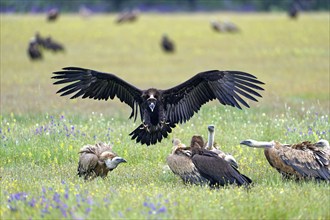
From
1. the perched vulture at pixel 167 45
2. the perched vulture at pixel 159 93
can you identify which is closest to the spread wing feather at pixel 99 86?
the perched vulture at pixel 159 93

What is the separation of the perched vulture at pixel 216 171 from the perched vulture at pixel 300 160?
527mm

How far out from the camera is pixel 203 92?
11.3 metres

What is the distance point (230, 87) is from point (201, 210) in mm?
3690

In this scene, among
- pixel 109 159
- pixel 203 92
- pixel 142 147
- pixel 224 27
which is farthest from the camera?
pixel 224 27

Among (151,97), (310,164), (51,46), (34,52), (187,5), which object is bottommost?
(310,164)

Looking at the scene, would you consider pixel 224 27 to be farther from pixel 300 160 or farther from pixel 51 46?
pixel 300 160

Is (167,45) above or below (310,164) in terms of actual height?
above

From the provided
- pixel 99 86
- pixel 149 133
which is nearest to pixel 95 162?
pixel 149 133

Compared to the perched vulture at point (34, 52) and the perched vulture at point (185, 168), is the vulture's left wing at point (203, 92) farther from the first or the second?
the perched vulture at point (34, 52)

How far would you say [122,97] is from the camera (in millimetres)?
11594

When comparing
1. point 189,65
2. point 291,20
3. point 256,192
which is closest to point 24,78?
point 189,65

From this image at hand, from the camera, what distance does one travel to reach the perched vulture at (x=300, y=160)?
938cm

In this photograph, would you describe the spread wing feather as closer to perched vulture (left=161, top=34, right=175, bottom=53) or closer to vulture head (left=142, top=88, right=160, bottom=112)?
vulture head (left=142, top=88, right=160, bottom=112)

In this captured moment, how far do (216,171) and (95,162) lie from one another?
1.55 metres
